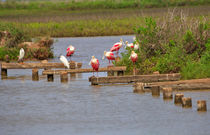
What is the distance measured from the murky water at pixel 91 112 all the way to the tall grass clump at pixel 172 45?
6.06 ft

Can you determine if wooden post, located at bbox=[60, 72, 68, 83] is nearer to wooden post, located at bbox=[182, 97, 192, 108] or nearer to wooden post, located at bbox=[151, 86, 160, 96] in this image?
wooden post, located at bbox=[151, 86, 160, 96]

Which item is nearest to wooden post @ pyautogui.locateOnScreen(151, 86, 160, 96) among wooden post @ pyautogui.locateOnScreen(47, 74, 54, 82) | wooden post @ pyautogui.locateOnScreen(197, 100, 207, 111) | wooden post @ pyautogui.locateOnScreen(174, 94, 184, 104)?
wooden post @ pyautogui.locateOnScreen(174, 94, 184, 104)

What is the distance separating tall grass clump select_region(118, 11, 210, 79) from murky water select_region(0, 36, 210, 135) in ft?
6.06

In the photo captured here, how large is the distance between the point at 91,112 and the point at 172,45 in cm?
626

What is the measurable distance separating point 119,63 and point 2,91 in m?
4.34

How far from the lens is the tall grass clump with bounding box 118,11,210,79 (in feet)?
65.0

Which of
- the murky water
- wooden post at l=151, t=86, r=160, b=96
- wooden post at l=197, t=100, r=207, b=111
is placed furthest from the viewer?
wooden post at l=151, t=86, r=160, b=96

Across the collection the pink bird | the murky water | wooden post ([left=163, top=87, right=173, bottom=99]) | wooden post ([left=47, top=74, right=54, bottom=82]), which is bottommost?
the murky water

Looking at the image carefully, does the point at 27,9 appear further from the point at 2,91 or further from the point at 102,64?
the point at 2,91

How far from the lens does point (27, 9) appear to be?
83.4 meters

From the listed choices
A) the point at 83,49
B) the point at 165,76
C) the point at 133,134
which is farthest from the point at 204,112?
the point at 83,49

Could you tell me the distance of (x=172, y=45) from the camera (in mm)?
20734

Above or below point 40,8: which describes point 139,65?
below

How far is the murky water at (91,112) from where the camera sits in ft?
43.4
